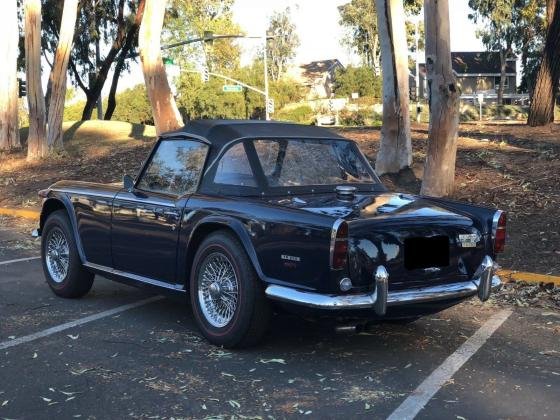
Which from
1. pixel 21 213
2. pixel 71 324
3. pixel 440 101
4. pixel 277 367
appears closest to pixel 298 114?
pixel 21 213

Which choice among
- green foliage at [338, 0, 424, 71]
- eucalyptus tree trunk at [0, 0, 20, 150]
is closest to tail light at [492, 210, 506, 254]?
eucalyptus tree trunk at [0, 0, 20, 150]

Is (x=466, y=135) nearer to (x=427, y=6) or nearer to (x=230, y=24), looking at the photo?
(x=427, y=6)

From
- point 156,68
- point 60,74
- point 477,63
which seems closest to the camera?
point 156,68

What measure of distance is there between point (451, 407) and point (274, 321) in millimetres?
2051

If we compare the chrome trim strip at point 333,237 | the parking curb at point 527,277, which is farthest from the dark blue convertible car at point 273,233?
the parking curb at point 527,277

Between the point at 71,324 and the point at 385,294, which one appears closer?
the point at 385,294

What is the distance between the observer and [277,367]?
180 inches

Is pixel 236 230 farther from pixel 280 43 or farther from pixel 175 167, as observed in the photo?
pixel 280 43

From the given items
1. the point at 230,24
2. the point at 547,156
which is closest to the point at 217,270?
the point at 547,156

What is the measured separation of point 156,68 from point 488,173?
25.4ft

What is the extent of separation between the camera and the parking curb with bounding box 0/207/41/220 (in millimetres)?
12231

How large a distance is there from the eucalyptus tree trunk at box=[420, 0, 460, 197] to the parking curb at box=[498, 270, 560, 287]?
2256mm

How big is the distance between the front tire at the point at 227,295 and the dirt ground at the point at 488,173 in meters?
3.78

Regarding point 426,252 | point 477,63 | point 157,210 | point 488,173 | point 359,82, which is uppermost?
point 477,63
